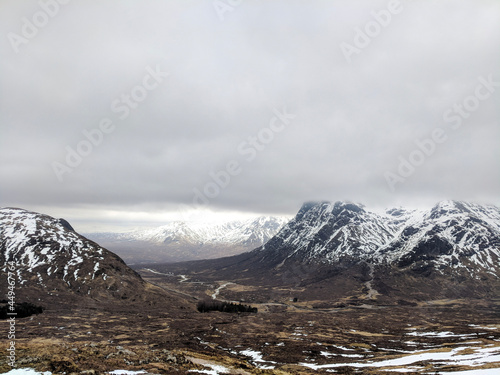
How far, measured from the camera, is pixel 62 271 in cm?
16562

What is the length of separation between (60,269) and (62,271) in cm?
291

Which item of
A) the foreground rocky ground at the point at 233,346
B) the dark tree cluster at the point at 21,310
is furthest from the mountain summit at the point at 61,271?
the foreground rocky ground at the point at 233,346

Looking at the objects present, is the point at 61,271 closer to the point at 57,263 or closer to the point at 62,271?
the point at 62,271

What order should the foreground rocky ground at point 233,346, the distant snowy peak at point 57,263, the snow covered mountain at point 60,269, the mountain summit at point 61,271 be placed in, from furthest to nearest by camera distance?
the distant snowy peak at point 57,263 → the snow covered mountain at point 60,269 → the mountain summit at point 61,271 → the foreground rocky ground at point 233,346

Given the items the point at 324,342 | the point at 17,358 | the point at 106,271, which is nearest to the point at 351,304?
the point at 324,342

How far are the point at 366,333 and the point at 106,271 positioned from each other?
159 meters

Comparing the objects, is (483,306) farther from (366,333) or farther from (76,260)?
(76,260)

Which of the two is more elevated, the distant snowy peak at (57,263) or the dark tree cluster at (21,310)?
the distant snowy peak at (57,263)

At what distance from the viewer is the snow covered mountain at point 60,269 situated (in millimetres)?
148625

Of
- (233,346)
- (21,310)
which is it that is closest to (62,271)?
(21,310)

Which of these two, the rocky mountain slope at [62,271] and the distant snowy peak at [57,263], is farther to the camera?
the distant snowy peak at [57,263]

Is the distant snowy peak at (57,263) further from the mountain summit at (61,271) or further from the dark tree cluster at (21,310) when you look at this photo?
the dark tree cluster at (21,310)

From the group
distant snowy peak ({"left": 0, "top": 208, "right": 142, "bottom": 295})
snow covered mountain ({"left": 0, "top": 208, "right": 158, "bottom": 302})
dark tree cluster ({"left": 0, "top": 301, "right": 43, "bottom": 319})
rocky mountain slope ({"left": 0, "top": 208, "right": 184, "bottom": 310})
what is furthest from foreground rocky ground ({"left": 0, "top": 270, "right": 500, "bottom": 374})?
distant snowy peak ({"left": 0, "top": 208, "right": 142, "bottom": 295})

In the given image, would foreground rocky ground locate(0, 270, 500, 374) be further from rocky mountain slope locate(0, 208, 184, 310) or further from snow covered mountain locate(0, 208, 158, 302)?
snow covered mountain locate(0, 208, 158, 302)
